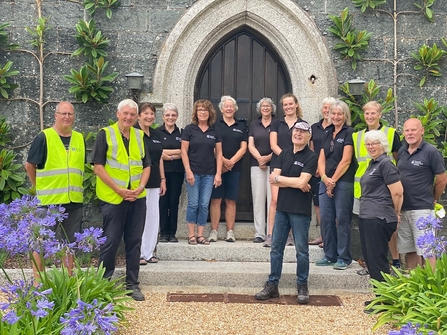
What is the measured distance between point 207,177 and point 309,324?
7.34ft

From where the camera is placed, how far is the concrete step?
6172 millimetres

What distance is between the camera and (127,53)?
688 cm

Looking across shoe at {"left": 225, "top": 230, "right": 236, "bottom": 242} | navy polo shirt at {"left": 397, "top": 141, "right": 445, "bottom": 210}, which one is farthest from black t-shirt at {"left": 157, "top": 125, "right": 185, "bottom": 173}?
navy polo shirt at {"left": 397, "top": 141, "right": 445, "bottom": 210}

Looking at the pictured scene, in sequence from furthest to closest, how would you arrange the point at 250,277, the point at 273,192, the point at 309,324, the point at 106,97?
the point at 106,97, the point at 273,192, the point at 250,277, the point at 309,324

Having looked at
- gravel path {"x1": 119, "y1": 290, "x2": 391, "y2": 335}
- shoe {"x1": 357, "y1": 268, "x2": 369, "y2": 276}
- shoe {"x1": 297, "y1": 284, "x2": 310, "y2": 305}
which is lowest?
gravel path {"x1": 119, "y1": 290, "x2": 391, "y2": 335}

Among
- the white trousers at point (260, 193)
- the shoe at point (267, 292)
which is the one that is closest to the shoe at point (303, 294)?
the shoe at point (267, 292)

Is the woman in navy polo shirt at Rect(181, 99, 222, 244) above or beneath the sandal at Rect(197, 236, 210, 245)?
above

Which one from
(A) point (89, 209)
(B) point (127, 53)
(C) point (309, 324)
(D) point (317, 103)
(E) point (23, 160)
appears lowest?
(C) point (309, 324)

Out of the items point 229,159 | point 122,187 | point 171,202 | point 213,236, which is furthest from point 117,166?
point 213,236

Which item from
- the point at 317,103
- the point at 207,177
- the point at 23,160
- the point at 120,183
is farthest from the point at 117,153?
the point at 317,103

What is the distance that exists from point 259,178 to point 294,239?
58.7 inches

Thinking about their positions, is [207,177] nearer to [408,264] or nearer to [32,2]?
[408,264]

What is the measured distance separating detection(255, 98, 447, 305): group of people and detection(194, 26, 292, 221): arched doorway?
1.14m

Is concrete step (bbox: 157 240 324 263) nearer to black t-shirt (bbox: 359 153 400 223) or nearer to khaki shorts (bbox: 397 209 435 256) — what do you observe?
khaki shorts (bbox: 397 209 435 256)
